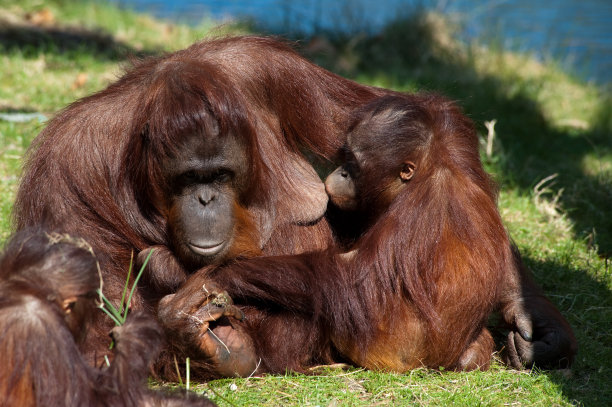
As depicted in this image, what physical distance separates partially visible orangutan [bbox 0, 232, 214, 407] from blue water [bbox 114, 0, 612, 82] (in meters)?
6.58

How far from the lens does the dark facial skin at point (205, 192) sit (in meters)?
3.48

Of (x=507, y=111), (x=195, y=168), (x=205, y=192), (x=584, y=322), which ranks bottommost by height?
(x=584, y=322)

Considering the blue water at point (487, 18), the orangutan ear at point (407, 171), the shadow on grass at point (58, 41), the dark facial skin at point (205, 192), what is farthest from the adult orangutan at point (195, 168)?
the blue water at point (487, 18)

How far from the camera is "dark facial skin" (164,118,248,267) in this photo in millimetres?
3482

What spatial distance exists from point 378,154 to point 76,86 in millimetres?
3904

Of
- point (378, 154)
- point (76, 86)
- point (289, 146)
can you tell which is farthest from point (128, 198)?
point (76, 86)

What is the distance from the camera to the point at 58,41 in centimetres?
807

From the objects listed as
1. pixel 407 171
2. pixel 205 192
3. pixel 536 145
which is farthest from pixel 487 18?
pixel 205 192

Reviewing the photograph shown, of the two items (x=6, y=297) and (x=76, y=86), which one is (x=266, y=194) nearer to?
(x=6, y=297)

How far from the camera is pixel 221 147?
3.52 metres

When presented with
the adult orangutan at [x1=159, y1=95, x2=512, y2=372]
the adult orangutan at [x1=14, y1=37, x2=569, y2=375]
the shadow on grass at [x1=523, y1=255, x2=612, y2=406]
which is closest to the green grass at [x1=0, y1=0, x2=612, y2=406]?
the shadow on grass at [x1=523, y1=255, x2=612, y2=406]

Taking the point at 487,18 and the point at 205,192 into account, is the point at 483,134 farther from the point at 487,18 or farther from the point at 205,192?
the point at 487,18

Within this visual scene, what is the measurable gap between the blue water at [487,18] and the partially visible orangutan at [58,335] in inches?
259

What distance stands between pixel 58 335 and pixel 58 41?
598 cm
